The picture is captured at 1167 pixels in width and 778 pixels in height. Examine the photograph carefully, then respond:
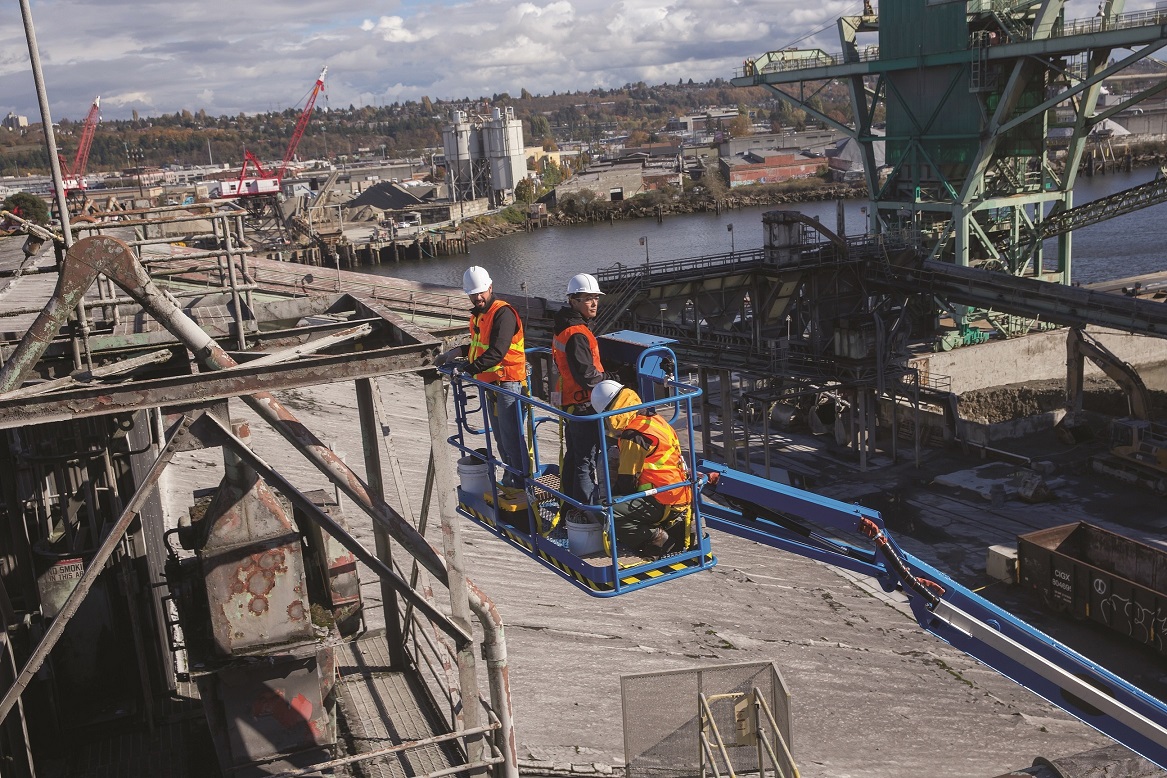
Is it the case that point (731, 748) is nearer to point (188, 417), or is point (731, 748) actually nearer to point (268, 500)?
point (268, 500)

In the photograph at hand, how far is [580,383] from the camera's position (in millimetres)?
9688

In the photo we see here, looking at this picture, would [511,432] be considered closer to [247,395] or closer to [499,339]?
[499,339]

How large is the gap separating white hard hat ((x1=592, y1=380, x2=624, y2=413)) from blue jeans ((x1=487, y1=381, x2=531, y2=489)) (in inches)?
38.6

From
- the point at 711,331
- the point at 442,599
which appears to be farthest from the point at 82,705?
the point at 711,331

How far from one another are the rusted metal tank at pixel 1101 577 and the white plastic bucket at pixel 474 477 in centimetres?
1378

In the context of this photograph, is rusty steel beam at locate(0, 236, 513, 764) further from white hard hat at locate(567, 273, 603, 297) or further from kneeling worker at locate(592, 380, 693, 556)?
white hard hat at locate(567, 273, 603, 297)

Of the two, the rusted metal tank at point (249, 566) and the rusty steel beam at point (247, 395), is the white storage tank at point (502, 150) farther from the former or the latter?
the rusty steel beam at point (247, 395)

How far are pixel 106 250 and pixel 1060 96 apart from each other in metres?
39.5

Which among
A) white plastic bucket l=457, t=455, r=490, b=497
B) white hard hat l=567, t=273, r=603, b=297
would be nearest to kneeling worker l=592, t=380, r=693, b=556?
white hard hat l=567, t=273, r=603, b=297

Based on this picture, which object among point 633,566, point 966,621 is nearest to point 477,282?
point 633,566

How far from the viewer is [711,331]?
33906mm

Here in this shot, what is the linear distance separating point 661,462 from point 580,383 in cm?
112

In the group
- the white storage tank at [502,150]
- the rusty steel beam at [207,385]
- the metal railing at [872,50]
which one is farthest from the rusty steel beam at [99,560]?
the white storage tank at [502,150]

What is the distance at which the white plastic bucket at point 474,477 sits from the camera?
36.5 feet
